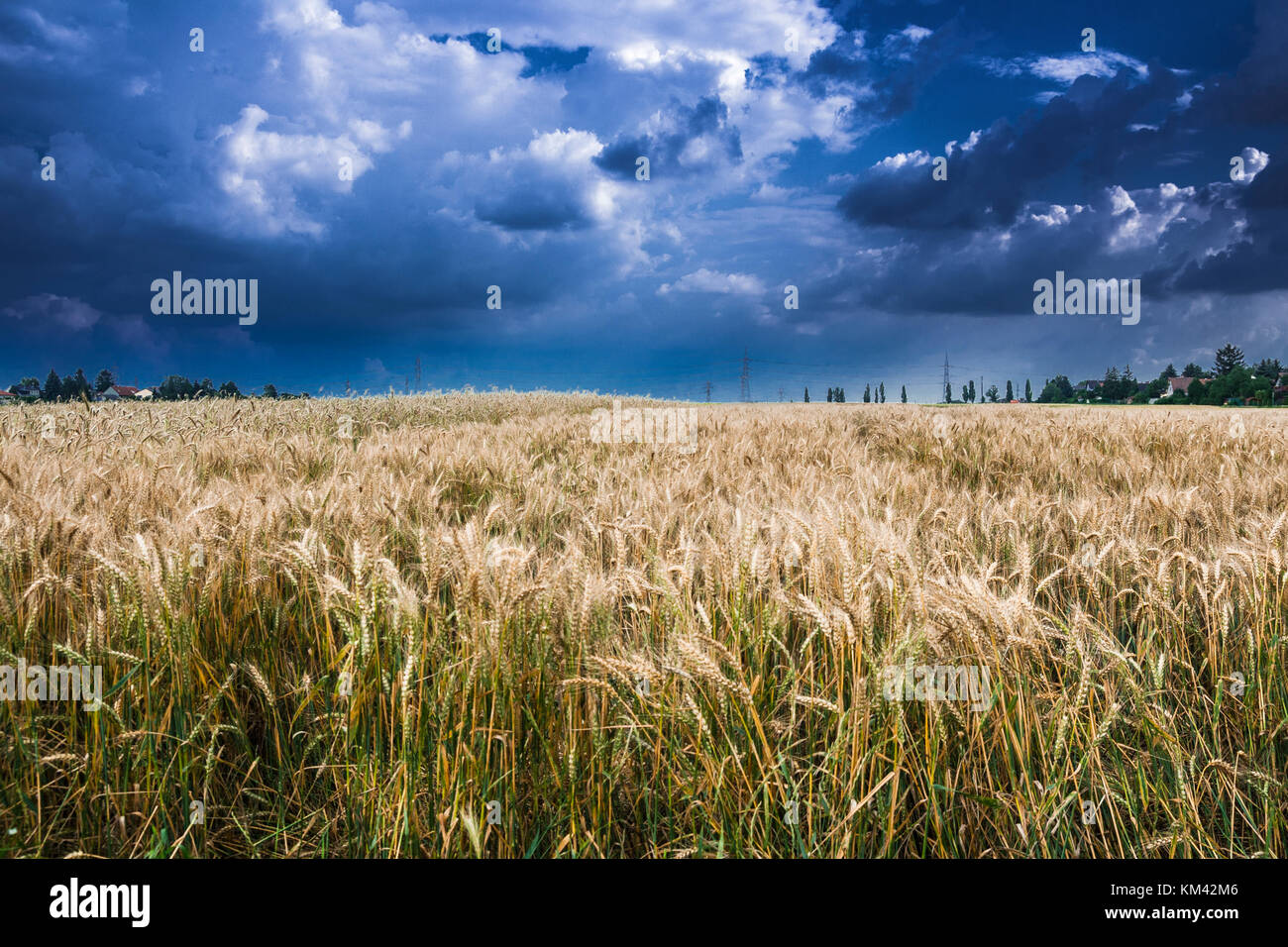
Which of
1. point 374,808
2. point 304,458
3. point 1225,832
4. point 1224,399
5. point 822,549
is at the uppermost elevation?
point 1224,399

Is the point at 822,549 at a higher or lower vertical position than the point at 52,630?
higher

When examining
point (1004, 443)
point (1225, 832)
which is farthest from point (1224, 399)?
point (1225, 832)

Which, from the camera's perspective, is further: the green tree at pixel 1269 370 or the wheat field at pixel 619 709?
the green tree at pixel 1269 370

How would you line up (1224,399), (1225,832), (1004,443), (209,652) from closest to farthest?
(1225,832), (209,652), (1004,443), (1224,399)

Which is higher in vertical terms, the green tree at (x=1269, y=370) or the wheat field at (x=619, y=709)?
the green tree at (x=1269, y=370)

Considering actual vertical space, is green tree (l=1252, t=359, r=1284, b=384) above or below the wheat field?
above

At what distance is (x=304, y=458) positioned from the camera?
432cm

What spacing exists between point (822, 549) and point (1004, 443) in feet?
14.0

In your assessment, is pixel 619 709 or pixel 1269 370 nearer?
pixel 619 709

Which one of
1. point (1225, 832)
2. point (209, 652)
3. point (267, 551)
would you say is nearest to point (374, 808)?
point (209, 652)

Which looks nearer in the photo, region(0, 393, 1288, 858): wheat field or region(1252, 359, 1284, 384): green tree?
region(0, 393, 1288, 858): wheat field
